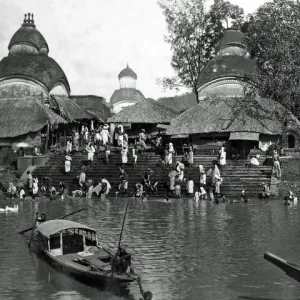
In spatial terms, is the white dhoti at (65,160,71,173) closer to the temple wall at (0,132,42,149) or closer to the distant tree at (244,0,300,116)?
the temple wall at (0,132,42,149)

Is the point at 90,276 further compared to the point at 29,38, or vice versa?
the point at 29,38

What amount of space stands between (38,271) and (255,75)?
2881 centimetres

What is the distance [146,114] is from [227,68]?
681 centimetres

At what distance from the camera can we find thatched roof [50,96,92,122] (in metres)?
42.7

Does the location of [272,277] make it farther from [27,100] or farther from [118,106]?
[118,106]

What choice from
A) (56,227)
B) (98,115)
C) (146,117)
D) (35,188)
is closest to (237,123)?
(146,117)

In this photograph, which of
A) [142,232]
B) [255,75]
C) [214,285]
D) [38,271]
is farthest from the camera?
[255,75]

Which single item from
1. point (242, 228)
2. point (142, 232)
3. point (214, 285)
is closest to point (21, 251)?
point (142, 232)

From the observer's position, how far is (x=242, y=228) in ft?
63.5

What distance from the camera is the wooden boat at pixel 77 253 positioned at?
11.7 m

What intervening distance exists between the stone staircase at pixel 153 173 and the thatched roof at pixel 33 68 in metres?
11.9

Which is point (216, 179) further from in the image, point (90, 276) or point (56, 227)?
point (90, 276)

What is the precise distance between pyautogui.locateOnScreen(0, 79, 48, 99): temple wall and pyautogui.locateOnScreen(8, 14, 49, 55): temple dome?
15.7 ft

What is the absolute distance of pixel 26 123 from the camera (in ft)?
125
